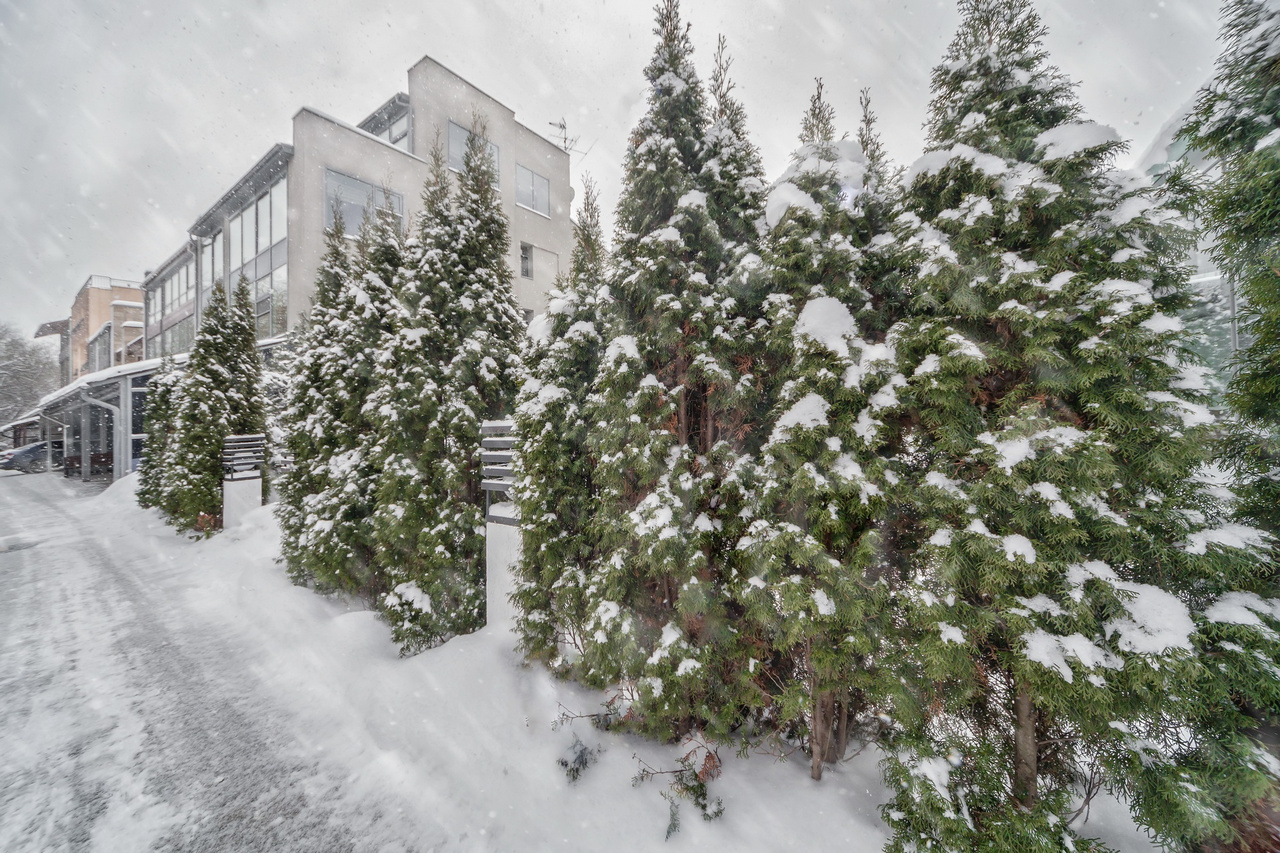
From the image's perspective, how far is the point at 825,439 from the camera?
2885mm

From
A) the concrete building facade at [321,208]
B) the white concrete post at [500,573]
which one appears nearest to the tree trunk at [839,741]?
the white concrete post at [500,573]

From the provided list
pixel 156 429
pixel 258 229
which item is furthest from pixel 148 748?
pixel 258 229

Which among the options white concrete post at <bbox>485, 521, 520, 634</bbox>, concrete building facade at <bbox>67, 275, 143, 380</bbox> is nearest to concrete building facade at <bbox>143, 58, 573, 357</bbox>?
white concrete post at <bbox>485, 521, 520, 634</bbox>

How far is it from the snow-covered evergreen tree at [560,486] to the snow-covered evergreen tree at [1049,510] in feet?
8.14

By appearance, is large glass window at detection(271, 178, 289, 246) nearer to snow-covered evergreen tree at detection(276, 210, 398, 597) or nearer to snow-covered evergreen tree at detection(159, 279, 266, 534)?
snow-covered evergreen tree at detection(159, 279, 266, 534)

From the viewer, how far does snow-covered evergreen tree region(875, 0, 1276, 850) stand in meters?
2.06

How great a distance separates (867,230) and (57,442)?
42963 millimetres

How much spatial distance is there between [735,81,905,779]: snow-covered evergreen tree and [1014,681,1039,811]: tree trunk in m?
0.76

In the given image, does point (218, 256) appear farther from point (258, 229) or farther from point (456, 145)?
point (456, 145)

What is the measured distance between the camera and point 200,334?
1138 centimetres

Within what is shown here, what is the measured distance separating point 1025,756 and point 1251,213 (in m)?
2.90

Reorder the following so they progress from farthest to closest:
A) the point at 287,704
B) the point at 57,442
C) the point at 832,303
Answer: the point at 57,442
the point at 287,704
the point at 832,303

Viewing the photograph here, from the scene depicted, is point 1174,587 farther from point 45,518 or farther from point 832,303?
point 45,518

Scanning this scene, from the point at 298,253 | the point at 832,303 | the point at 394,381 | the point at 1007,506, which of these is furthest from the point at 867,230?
the point at 298,253
